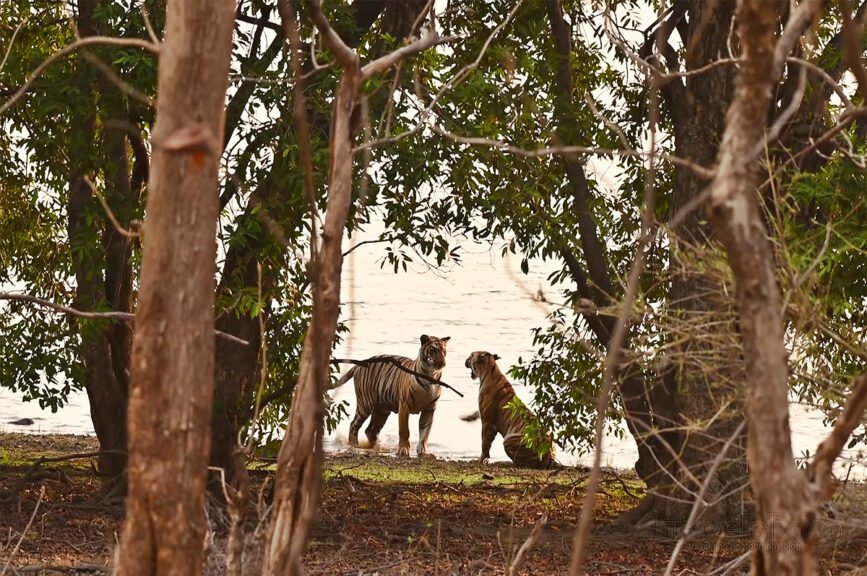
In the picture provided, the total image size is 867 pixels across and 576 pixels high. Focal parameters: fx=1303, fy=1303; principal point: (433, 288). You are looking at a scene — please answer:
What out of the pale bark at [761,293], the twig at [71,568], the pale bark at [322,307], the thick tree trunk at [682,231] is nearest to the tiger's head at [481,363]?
the thick tree trunk at [682,231]

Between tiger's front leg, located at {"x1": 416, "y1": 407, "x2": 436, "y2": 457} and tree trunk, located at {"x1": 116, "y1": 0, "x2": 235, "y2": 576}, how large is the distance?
Result: 1019 centimetres

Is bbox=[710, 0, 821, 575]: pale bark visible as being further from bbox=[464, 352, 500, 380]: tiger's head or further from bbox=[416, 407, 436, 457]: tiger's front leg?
bbox=[416, 407, 436, 457]: tiger's front leg

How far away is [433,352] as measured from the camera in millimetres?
13391

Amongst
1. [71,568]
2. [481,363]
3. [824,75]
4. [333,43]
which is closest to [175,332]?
[333,43]

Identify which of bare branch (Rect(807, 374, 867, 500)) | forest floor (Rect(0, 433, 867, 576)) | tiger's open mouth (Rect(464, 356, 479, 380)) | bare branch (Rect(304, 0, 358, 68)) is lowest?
forest floor (Rect(0, 433, 867, 576))

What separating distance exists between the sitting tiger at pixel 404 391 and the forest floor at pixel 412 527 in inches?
83.3

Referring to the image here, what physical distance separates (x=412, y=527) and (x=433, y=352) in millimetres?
5116

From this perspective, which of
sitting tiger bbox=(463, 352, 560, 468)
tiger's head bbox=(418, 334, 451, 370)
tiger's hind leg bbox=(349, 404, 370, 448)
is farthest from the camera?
tiger's hind leg bbox=(349, 404, 370, 448)

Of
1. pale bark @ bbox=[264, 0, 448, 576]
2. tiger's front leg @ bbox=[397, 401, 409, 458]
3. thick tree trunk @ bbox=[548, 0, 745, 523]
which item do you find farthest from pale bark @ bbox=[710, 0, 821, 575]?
tiger's front leg @ bbox=[397, 401, 409, 458]

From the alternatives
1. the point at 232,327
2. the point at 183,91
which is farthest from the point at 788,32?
the point at 232,327

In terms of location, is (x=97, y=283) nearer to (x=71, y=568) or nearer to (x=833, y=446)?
(x=71, y=568)

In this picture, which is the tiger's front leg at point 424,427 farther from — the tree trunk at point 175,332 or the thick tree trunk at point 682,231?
the tree trunk at point 175,332

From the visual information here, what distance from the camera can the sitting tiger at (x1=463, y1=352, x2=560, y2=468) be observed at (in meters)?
12.5

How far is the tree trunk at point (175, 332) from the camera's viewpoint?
3.17m
